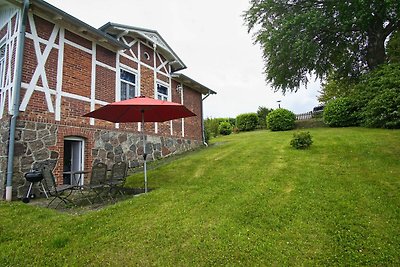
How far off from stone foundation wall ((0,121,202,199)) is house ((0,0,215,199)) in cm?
2

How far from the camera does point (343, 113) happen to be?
1296 centimetres

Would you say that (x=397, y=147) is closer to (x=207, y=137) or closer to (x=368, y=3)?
(x=368, y=3)

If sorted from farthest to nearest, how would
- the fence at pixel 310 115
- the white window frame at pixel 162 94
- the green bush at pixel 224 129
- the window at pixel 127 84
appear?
1. the green bush at pixel 224 129
2. the fence at pixel 310 115
3. the white window frame at pixel 162 94
4. the window at pixel 127 84

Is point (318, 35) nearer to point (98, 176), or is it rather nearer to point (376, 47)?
point (376, 47)

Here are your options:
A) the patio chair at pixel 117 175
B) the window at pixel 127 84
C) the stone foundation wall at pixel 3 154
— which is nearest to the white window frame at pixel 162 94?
the window at pixel 127 84

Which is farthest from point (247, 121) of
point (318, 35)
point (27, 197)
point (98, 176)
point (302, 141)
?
point (27, 197)

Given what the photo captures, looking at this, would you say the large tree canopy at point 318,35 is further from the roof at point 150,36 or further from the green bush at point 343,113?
the roof at point 150,36

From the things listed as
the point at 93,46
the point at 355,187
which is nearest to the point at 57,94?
the point at 93,46

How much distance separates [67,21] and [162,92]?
517 centimetres

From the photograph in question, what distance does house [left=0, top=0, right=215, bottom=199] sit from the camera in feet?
19.5

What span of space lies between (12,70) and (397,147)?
1141cm

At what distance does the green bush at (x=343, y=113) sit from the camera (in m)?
12.7

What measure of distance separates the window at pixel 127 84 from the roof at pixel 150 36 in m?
1.57

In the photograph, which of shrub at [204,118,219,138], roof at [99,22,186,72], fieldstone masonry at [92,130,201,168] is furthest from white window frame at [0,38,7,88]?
shrub at [204,118,219,138]
